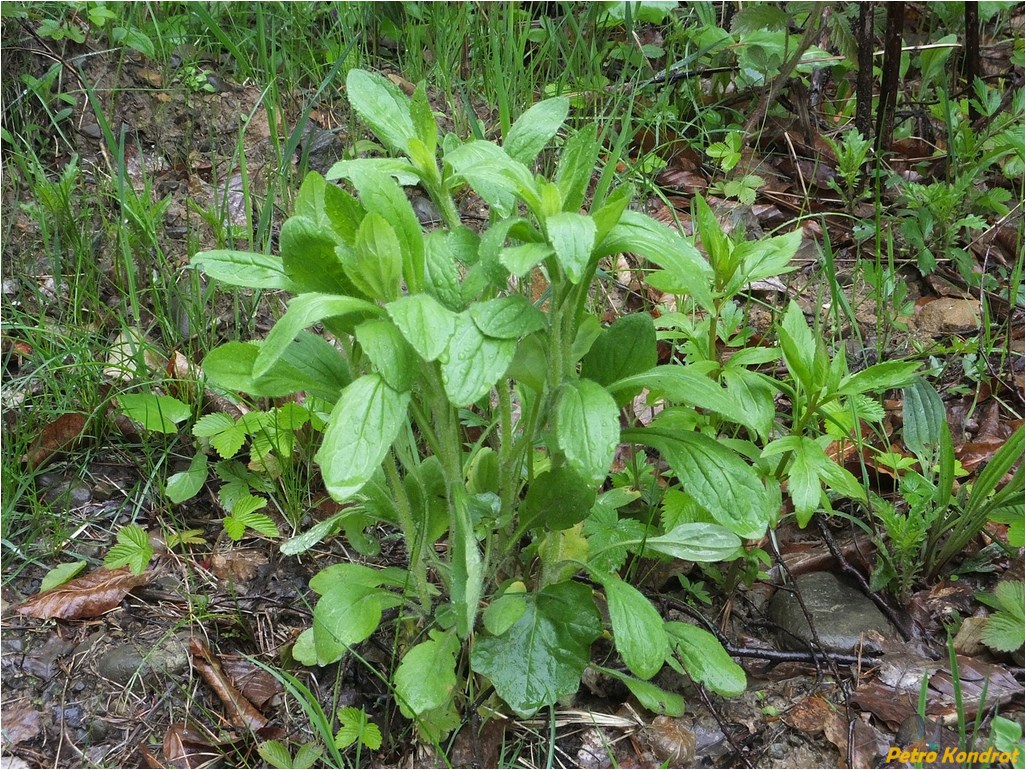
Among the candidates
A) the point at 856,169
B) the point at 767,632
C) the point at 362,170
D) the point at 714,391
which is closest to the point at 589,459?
the point at 714,391

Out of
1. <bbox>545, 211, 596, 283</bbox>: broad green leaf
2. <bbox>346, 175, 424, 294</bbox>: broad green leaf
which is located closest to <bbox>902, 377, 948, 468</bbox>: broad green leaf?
<bbox>545, 211, 596, 283</bbox>: broad green leaf

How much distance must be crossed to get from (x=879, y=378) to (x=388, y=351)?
107cm

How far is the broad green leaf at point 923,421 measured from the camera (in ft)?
6.93

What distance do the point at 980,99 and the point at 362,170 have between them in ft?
8.59

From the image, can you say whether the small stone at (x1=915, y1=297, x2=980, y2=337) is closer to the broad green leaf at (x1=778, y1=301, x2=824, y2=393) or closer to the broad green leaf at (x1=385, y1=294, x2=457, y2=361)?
the broad green leaf at (x1=778, y1=301, x2=824, y2=393)

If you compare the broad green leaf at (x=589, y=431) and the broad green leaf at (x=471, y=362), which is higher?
the broad green leaf at (x=471, y=362)

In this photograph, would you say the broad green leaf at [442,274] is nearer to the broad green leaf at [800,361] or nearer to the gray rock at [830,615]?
the broad green leaf at [800,361]

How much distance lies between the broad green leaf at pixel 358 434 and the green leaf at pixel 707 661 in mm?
851

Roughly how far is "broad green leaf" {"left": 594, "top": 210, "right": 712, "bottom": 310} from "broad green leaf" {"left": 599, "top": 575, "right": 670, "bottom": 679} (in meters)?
0.59

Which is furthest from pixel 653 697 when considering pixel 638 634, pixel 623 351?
pixel 623 351

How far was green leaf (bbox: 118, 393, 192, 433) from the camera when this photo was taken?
7.34ft

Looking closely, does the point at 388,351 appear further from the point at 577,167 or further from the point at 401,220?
the point at 577,167

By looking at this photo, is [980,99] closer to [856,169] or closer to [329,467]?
[856,169]

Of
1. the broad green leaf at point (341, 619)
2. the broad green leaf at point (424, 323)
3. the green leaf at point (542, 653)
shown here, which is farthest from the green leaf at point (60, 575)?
the broad green leaf at point (424, 323)
